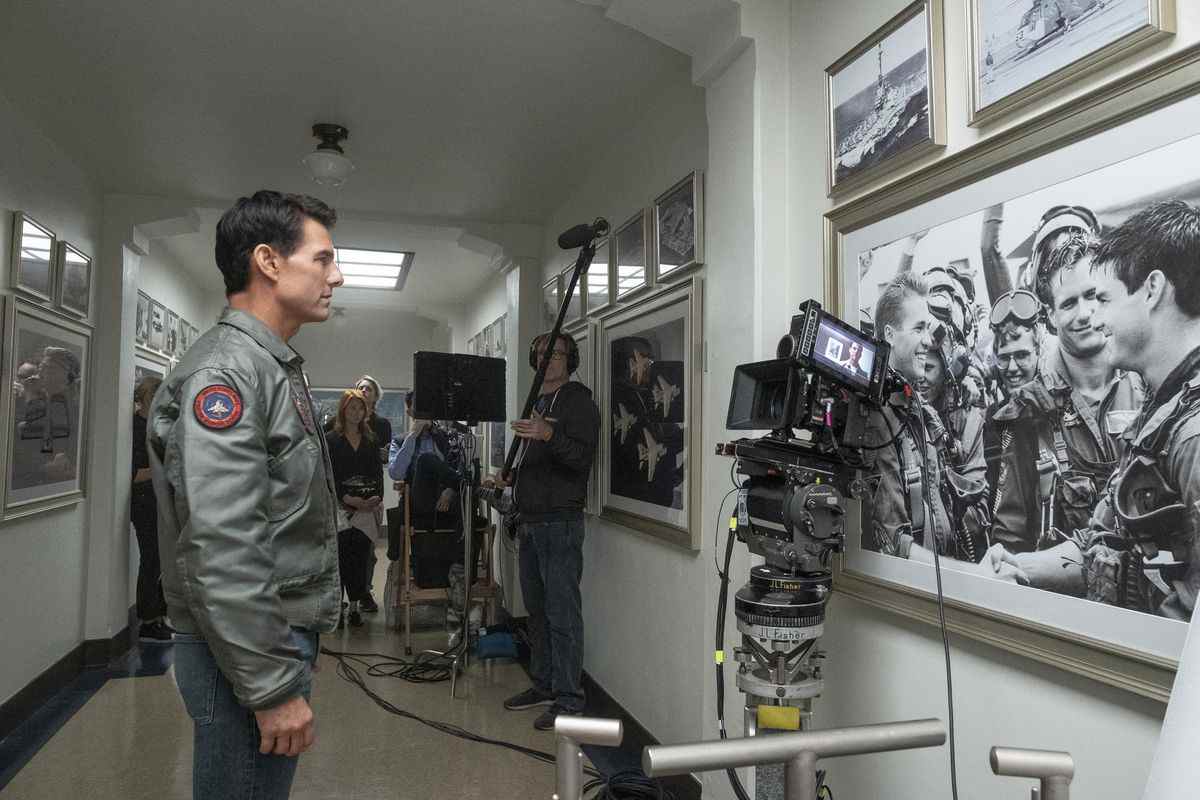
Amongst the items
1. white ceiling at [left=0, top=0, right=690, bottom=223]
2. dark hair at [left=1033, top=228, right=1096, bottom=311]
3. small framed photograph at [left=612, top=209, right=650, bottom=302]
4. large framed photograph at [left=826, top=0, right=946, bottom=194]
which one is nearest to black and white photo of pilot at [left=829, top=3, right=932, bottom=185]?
large framed photograph at [left=826, top=0, right=946, bottom=194]

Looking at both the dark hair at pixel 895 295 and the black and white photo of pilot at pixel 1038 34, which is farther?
the dark hair at pixel 895 295

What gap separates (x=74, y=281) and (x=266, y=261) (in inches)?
132

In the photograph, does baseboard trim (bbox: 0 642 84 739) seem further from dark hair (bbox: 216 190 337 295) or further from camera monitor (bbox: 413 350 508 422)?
dark hair (bbox: 216 190 337 295)

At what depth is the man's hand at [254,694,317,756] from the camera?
48.1 inches

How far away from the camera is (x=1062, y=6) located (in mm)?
1276

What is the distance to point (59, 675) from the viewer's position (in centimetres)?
387

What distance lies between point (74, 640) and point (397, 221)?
3.02 m

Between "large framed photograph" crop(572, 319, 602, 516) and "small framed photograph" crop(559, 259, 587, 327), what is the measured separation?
0.29ft

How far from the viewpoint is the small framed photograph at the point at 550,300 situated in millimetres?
4561

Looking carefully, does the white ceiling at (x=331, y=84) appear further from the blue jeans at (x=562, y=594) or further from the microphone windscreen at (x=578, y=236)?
the blue jeans at (x=562, y=594)

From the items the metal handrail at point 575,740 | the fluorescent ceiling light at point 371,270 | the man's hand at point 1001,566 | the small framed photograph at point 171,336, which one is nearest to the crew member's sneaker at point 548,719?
the man's hand at point 1001,566

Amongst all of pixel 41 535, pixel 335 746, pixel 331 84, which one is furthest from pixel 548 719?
pixel 331 84

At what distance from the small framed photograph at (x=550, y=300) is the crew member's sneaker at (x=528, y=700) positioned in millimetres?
2115

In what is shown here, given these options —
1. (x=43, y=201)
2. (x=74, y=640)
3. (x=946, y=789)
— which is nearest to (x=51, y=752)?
(x=74, y=640)
